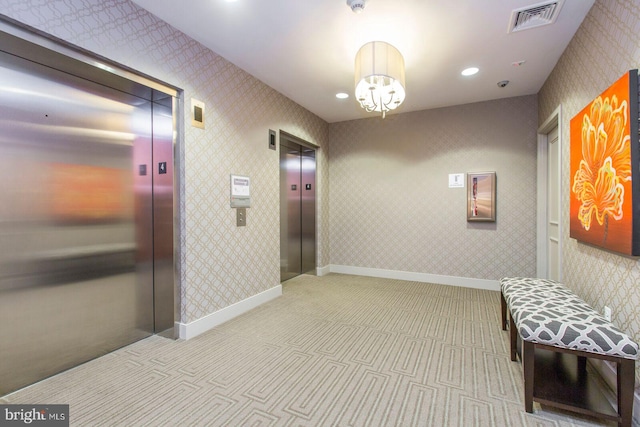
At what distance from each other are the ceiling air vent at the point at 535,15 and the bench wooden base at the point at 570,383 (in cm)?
258

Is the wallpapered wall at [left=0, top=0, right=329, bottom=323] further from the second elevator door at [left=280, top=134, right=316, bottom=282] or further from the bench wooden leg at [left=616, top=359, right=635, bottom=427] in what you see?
the bench wooden leg at [left=616, top=359, right=635, bottom=427]

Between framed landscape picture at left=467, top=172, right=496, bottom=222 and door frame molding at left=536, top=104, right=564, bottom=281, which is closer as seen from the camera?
door frame molding at left=536, top=104, right=564, bottom=281

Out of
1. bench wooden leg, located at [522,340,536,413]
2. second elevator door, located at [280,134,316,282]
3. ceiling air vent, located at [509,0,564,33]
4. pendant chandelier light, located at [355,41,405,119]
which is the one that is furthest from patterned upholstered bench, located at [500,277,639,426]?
second elevator door, located at [280,134,316,282]

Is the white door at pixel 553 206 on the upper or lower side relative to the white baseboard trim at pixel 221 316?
upper

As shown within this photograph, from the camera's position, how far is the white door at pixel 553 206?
3.70 m

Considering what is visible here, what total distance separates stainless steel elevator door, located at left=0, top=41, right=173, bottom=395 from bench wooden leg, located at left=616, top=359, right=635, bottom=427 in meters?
3.54

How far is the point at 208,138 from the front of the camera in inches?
121

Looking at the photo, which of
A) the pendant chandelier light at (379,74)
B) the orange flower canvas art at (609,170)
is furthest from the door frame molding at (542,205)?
the pendant chandelier light at (379,74)

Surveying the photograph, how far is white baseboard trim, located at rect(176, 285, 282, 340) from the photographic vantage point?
9.37 feet

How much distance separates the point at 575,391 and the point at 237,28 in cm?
390

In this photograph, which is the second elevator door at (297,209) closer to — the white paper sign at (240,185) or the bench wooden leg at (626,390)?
the white paper sign at (240,185)

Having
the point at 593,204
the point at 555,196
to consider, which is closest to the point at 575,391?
the point at 593,204

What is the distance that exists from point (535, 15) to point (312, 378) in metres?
3.49

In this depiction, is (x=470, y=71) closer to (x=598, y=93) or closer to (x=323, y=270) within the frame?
(x=598, y=93)
